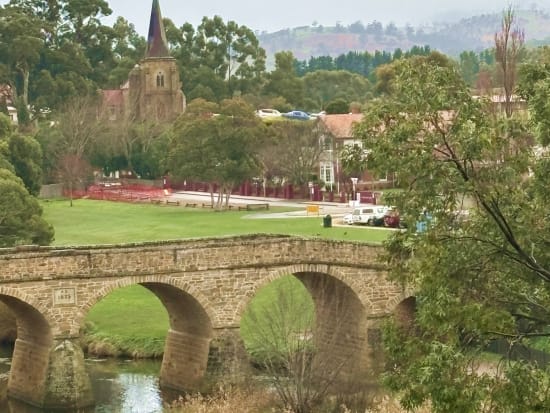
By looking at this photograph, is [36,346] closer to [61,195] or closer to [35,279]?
[35,279]

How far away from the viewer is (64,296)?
124 feet

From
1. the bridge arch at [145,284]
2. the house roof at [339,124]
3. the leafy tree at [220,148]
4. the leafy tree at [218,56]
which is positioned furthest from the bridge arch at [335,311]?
the leafy tree at [218,56]

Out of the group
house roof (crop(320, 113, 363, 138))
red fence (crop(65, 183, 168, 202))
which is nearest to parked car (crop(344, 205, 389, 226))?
house roof (crop(320, 113, 363, 138))

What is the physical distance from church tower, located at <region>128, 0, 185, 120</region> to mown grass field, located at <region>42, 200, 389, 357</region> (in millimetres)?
32460

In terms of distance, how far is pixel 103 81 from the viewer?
425 ft

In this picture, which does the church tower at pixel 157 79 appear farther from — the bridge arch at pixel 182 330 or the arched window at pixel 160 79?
the bridge arch at pixel 182 330

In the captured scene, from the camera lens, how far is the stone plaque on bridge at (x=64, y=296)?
1486 inches

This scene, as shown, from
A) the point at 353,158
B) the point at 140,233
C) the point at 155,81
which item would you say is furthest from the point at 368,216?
the point at 155,81

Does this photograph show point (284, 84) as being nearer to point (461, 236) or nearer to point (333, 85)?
point (333, 85)

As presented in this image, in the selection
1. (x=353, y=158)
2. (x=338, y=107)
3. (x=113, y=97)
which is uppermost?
(x=113, y=97)

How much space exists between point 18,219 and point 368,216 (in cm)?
1839

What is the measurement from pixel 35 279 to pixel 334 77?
126419 millimetres

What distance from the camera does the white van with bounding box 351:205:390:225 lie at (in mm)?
63500

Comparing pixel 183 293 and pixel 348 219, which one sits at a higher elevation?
pixel 348 219
